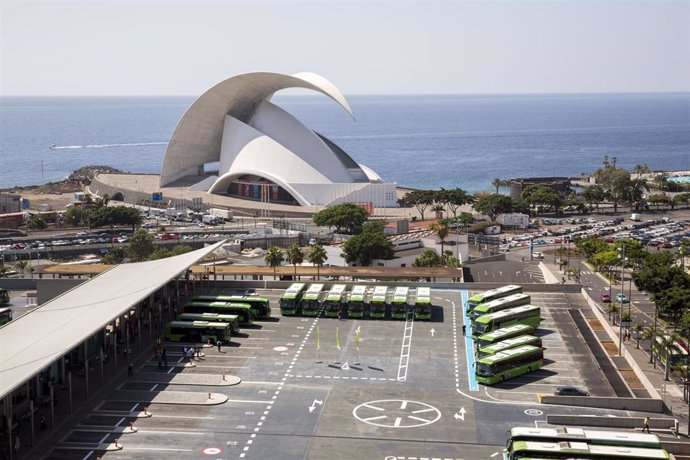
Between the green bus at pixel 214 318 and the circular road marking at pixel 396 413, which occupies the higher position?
the green bus at pixel 214 318

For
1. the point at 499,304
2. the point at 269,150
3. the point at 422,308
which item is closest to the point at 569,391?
the point at 499,304

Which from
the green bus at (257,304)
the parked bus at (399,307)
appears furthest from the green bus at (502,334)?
the green bus at (257,304)

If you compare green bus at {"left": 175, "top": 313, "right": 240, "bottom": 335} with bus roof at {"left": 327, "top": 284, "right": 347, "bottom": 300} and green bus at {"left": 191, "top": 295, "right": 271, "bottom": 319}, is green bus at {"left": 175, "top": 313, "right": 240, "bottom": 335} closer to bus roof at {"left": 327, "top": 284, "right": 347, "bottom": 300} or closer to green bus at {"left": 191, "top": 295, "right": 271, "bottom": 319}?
green bus at {"left": 191, "top": 295, "right": 271, "bottom": 319}

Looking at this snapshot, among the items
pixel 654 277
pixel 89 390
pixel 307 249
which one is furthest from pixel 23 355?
pixel 307 249

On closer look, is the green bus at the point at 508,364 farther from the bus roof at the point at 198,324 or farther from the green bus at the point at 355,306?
the bus roof at the point at 198,324

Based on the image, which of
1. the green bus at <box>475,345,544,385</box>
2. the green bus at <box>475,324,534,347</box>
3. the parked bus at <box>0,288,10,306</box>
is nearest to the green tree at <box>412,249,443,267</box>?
the green bus at <box>475,324,534,347</box>

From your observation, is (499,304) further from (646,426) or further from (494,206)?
(494,206)
